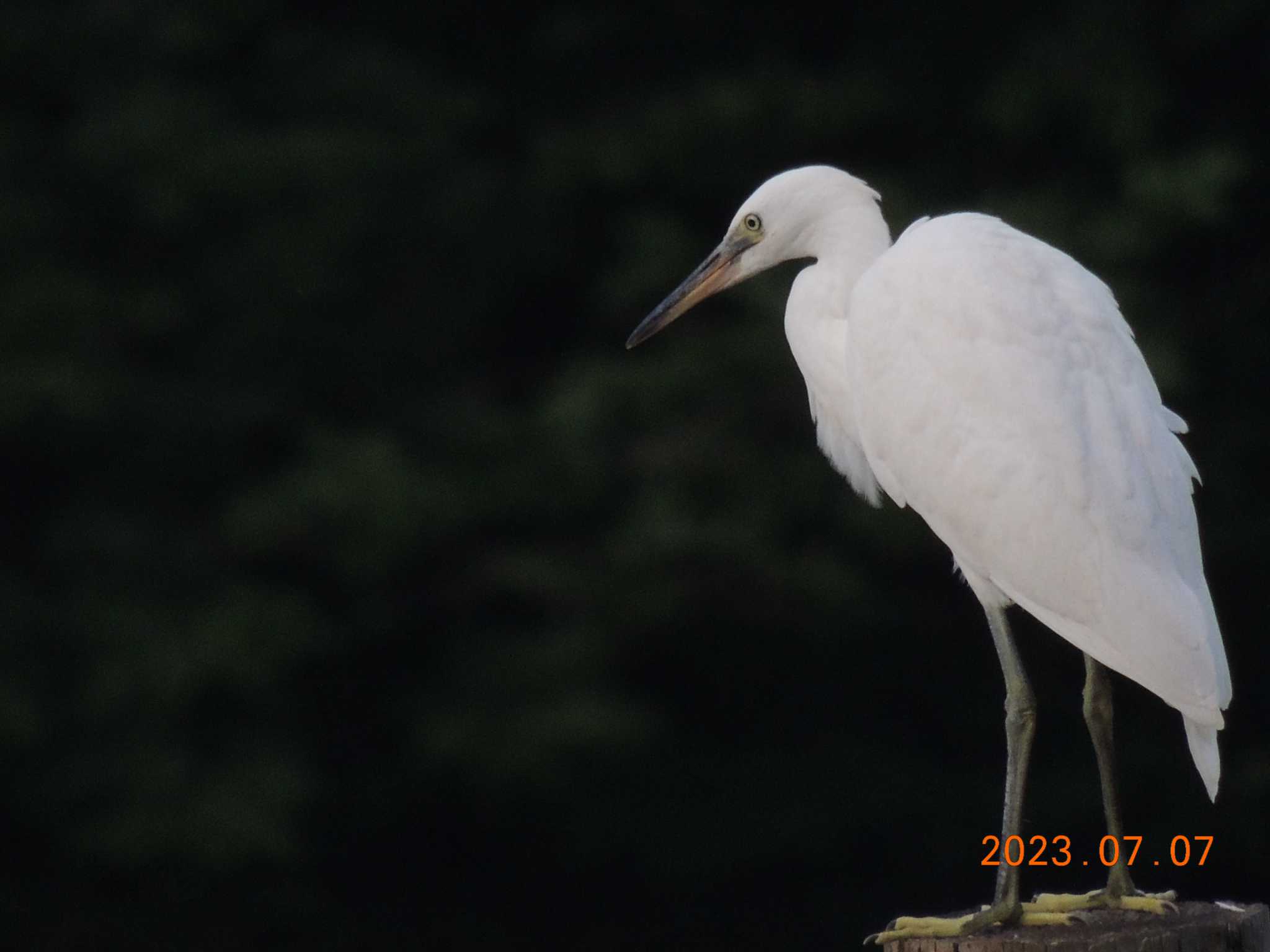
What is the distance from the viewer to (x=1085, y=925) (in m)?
2.30

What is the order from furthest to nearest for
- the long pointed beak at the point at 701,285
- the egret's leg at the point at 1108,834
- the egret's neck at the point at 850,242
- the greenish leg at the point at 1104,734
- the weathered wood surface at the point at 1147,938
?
the long pointed beak at the point at 701,285 → the egret's neck at the point at 850,242 → the greenish leg at the point at 1104,734 → the egret's leg at the point at 1108,834 → the weathered wood surface at the point at 1147,938

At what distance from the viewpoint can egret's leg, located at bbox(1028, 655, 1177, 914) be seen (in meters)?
2.38

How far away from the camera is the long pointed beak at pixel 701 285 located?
3072 millimetres

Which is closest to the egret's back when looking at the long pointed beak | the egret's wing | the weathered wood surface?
the egret's wing

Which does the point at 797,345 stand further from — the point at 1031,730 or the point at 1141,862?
the point at 1141,862

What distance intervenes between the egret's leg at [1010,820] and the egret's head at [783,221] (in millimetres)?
713

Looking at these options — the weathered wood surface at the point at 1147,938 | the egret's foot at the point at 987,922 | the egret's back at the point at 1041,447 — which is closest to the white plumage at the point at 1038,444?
the egret's back at the point at 1041,447

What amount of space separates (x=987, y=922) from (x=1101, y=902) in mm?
174

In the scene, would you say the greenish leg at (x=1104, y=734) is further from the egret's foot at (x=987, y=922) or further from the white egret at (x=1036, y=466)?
the egret's foot at (x=987, y=922)

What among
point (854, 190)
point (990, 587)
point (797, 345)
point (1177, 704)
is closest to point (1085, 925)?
point (1177, 704)

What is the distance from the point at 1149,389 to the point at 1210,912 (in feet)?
2.31

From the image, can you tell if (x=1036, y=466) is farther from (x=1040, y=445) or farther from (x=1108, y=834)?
(x=1108, y=834)

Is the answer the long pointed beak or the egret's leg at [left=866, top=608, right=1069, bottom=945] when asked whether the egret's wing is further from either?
the long pointed beak

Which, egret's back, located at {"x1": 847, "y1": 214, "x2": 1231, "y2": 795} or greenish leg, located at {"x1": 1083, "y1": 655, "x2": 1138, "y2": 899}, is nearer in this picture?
egret's back, located at {"x1": 847, "y1": 214, "x2": 1231, "y2": 795}
